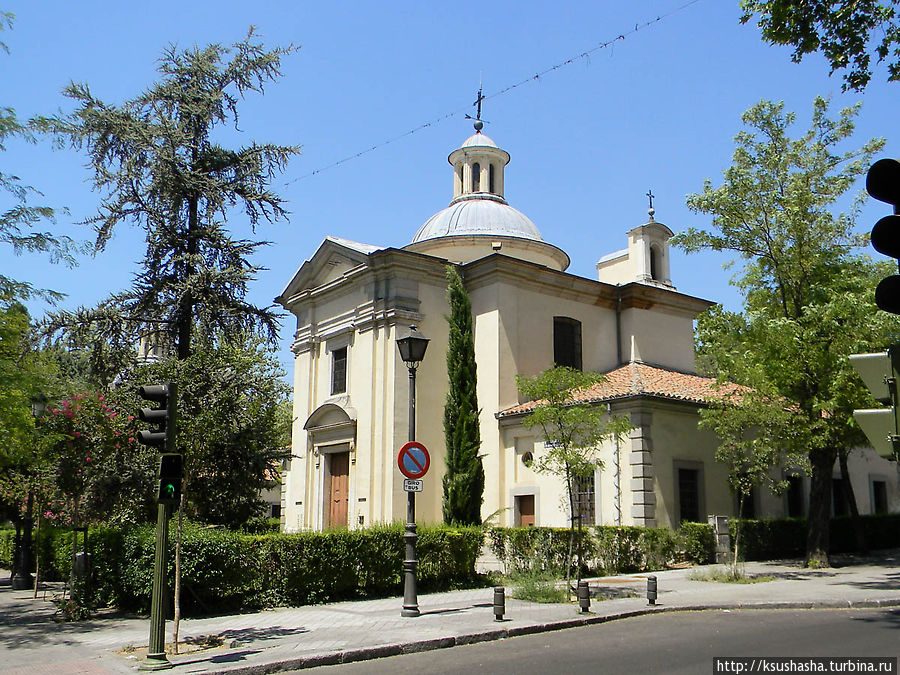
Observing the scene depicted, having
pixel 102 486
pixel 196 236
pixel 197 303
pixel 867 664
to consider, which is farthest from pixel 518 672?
pixel 196 236

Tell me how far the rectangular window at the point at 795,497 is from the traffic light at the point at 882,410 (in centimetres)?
2289

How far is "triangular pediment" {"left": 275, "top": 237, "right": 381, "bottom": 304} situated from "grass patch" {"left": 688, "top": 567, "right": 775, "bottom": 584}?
46.4 feet

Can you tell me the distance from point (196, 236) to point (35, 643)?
787 cm

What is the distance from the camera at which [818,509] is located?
2086 centimetres

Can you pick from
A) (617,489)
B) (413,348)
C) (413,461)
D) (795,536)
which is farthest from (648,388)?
(413,461)

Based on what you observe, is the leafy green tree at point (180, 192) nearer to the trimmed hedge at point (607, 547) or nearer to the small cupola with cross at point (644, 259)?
the trimmed hedge at point (607, 547)

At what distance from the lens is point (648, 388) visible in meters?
22.8

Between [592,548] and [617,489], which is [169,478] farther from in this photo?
[617,489]

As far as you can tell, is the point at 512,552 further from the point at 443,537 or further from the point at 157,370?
the point at 157,370

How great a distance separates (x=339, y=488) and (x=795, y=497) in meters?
15.0

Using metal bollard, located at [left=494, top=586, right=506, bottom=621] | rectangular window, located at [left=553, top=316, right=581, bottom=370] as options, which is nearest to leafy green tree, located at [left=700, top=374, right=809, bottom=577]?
rectangular window, located at [left=553, top=316, right=581, bottom=370]

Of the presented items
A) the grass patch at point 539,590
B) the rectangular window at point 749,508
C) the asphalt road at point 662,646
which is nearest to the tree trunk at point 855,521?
the rectangular window at point 749,508

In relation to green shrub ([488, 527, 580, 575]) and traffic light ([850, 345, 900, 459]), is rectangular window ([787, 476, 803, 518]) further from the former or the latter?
traffic light ([850, 345, 900, 459])

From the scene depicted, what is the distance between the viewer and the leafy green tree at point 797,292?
62.2 ft
